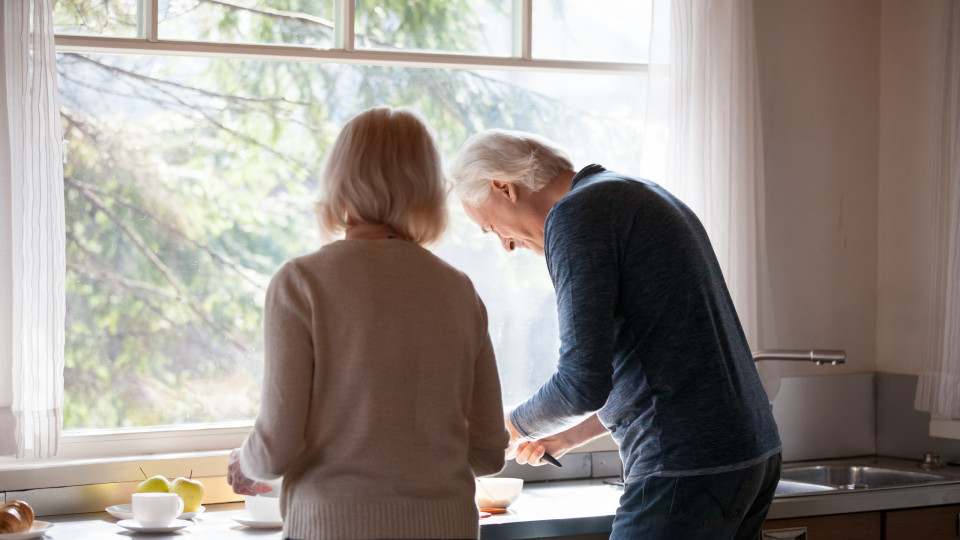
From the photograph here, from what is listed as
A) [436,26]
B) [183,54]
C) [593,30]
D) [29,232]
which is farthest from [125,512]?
[593,30]

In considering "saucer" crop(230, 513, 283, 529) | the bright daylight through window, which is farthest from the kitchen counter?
the bright daylight through window

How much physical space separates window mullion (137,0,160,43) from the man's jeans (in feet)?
5.06

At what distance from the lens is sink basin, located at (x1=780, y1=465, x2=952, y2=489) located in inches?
113

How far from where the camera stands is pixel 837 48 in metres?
3.14

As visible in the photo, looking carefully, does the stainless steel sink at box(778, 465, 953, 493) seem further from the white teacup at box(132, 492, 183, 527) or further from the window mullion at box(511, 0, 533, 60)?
the white teacup at box(132, 492, 183, 527)

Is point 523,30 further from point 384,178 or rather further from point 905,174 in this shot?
point 384,178

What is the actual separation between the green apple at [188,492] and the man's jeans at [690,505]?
101cm

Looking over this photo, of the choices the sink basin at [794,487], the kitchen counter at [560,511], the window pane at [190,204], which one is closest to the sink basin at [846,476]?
the sink basin at [794,487]

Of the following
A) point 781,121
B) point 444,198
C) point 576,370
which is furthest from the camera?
point 781,121

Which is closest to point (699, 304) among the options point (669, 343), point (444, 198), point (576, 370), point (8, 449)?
point (669, 343)

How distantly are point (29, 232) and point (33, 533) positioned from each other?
0.63m

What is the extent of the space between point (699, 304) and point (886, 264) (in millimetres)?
1732

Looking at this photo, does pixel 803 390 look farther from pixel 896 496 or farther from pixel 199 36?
pixel 199 36

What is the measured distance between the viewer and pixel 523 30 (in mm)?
2801
